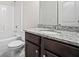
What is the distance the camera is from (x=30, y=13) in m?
2.60

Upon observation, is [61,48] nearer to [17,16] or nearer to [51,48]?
[51,48]

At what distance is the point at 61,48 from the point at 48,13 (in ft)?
4.23

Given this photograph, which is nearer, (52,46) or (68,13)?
(52,46)

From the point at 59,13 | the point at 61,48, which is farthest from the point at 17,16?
the point at 61,48

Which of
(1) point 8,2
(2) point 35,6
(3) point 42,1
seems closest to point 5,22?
(1) point 8,2

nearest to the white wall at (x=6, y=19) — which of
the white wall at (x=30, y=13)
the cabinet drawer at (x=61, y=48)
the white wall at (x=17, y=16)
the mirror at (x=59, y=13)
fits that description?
the white wall at (x=17, y=16)

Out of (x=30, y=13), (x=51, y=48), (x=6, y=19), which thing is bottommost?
(x=51, y=48)

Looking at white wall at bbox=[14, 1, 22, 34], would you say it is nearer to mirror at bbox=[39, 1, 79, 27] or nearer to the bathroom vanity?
mirror at bbox=[39, 1, 79, 27]

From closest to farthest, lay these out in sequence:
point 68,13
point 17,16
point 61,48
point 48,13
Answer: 1. point 61,48
2. point 68,13
3. point 48,13
4. point 17,16

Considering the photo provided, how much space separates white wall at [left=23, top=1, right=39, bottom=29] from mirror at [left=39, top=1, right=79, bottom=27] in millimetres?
149

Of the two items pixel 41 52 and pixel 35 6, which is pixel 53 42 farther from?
pixel 35 6

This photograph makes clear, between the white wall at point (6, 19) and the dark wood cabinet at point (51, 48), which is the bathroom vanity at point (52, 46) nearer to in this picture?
the dark wood cabinet at point (51, 48)

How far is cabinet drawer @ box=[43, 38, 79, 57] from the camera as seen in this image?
82cm

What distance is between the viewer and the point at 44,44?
3.98 feet
